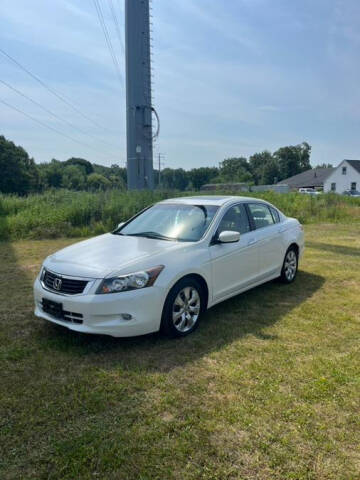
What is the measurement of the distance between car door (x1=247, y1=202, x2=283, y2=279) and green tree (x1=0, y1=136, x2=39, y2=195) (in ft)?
181

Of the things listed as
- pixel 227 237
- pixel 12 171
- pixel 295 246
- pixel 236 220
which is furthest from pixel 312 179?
pixel 227 237

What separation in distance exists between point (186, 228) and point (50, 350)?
6.99 feet

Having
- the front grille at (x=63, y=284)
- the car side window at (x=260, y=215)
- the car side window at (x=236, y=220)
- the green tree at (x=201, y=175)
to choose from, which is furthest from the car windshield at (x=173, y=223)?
the green tree at (x=201, y=175)

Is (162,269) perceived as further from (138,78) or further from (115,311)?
(138,78)

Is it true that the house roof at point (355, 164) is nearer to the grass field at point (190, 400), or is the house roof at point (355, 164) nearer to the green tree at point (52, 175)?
the grass field at point (190, 400)

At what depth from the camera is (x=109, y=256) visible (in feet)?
13.2

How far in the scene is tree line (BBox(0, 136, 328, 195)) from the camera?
5856 centimetres

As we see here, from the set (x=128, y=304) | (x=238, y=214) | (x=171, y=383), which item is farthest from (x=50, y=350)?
(x=238, y=214)

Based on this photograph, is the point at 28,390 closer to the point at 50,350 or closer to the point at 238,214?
the point at 50,350

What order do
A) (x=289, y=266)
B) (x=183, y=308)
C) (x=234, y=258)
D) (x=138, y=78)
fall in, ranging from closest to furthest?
(x=183, y=308) < (x=234, y=258) < (x=289, y=266) < (x=138, y=78)

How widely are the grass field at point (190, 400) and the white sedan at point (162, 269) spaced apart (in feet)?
1.07

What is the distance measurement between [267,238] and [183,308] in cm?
205

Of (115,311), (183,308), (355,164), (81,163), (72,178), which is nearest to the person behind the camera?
(115,311)

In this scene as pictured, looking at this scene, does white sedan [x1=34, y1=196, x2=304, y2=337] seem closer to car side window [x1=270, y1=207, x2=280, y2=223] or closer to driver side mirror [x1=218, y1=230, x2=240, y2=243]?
driver side mirror [x1=218, y1=230, x2=240, y2=243]
